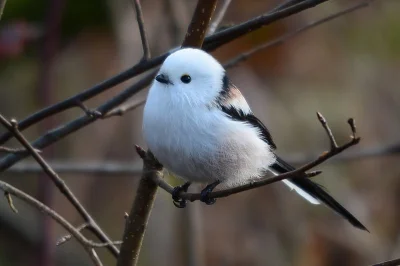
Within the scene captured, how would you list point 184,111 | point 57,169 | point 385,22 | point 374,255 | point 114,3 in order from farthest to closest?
point 385,22
point 114,3
point 374,255
point 57,169
point 184,111

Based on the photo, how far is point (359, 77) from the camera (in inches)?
164

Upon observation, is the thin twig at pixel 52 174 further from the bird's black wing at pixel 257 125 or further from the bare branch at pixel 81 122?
the bird's black wing at pixel 257 125

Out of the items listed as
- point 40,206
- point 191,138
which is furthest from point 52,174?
point 191,138

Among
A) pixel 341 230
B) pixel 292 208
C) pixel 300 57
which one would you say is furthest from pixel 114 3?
pixel 341 230

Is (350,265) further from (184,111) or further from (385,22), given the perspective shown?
(184,111)

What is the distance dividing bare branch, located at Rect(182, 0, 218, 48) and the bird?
0.03 m

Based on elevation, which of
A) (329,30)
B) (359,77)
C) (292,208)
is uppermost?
(329,30)

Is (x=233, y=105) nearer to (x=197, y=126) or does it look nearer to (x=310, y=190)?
(x=197, y=126)

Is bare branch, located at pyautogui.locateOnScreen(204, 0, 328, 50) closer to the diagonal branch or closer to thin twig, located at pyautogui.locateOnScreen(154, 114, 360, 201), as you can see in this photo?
the diagonal branch

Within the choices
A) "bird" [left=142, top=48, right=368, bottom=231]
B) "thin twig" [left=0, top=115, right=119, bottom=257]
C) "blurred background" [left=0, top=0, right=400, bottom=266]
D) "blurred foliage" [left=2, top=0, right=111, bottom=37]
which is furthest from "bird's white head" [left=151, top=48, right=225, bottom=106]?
"blurred foliage" [left=2, top=0, right=111, bottom=37]

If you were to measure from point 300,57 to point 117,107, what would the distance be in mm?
2037

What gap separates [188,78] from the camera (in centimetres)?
182

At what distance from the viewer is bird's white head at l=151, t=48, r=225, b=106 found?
1.75 m

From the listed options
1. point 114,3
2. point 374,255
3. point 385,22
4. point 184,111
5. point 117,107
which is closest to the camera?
point 184,111
